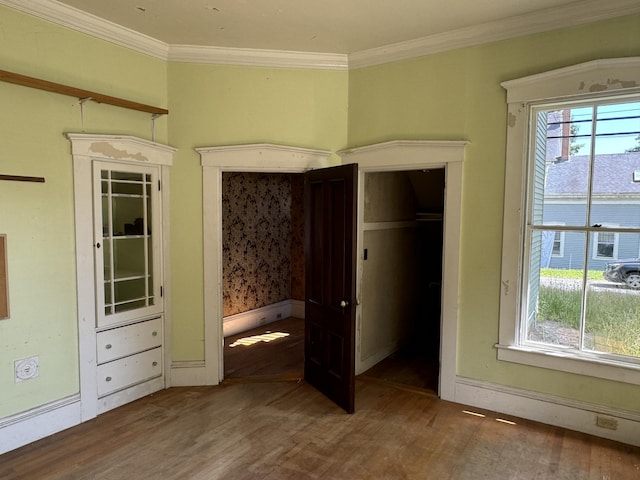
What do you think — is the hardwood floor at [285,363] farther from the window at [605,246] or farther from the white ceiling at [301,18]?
the white ceiling at [301,18]

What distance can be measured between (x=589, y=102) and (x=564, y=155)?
0.38m

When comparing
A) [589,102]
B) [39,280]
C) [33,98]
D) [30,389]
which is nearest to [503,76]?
[589,102]

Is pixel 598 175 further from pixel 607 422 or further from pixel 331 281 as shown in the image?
pixel 331 281

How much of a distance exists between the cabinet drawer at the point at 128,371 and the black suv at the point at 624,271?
360 cm

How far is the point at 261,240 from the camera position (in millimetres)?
6031

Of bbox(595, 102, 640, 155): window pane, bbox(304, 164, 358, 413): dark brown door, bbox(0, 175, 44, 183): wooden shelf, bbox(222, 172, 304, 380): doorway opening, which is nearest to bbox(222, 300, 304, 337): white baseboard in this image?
bbox(222, 172, 304, 380): doorway opening

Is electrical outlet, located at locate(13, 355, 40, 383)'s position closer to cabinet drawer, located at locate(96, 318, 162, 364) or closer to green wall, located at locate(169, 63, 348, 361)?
cabinet drawer, located at locate(96, 318, 162, 364)

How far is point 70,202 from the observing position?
3082mm

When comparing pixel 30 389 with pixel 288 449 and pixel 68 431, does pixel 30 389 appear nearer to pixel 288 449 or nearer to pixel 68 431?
pixel 68 431

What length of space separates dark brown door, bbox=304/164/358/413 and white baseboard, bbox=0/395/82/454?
189 centimetres

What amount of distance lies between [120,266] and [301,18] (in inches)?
94.7

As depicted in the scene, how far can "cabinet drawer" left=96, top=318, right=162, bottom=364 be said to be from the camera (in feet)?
10.9

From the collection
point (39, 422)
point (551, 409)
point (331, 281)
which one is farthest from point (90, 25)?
point (551, 409)

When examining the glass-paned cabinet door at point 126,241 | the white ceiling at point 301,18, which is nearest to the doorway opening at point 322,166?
the glass-paned cabinet door at point 126,241
